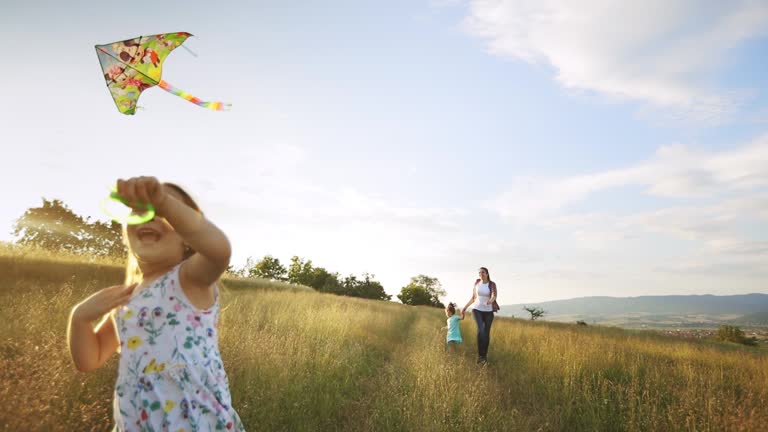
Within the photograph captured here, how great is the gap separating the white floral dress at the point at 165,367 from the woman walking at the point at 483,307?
8.59 meters

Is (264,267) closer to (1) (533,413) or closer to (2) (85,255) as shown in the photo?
(2) (85,255)

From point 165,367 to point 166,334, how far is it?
0.14 m

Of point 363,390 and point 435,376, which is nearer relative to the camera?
point 435,376

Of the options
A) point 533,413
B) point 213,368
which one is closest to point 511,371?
point 533,413

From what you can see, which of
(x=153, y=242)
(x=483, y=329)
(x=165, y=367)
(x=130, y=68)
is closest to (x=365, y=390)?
(x=483, y=329)

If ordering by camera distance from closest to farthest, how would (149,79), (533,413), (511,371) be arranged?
(149,79)
(533,413)
(511,371)

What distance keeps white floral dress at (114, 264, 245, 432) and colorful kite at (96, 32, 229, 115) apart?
140 cm

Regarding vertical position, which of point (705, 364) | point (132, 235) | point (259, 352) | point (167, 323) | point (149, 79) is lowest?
point (705, 364)

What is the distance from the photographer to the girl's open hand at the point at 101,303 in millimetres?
1737

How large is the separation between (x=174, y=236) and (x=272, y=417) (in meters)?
3.41

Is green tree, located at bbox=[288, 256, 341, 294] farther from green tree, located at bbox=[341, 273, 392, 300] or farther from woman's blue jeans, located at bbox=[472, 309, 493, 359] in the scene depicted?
woman's blue jeans, located at bbox=[472, 309, 493, 359]

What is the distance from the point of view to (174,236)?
1848 millimetres

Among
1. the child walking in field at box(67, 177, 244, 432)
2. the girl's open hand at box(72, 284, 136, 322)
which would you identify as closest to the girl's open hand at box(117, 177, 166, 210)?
the child walking in field at box(67, 177, 244, 432)

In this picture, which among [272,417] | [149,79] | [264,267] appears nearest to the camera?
[149,79]
